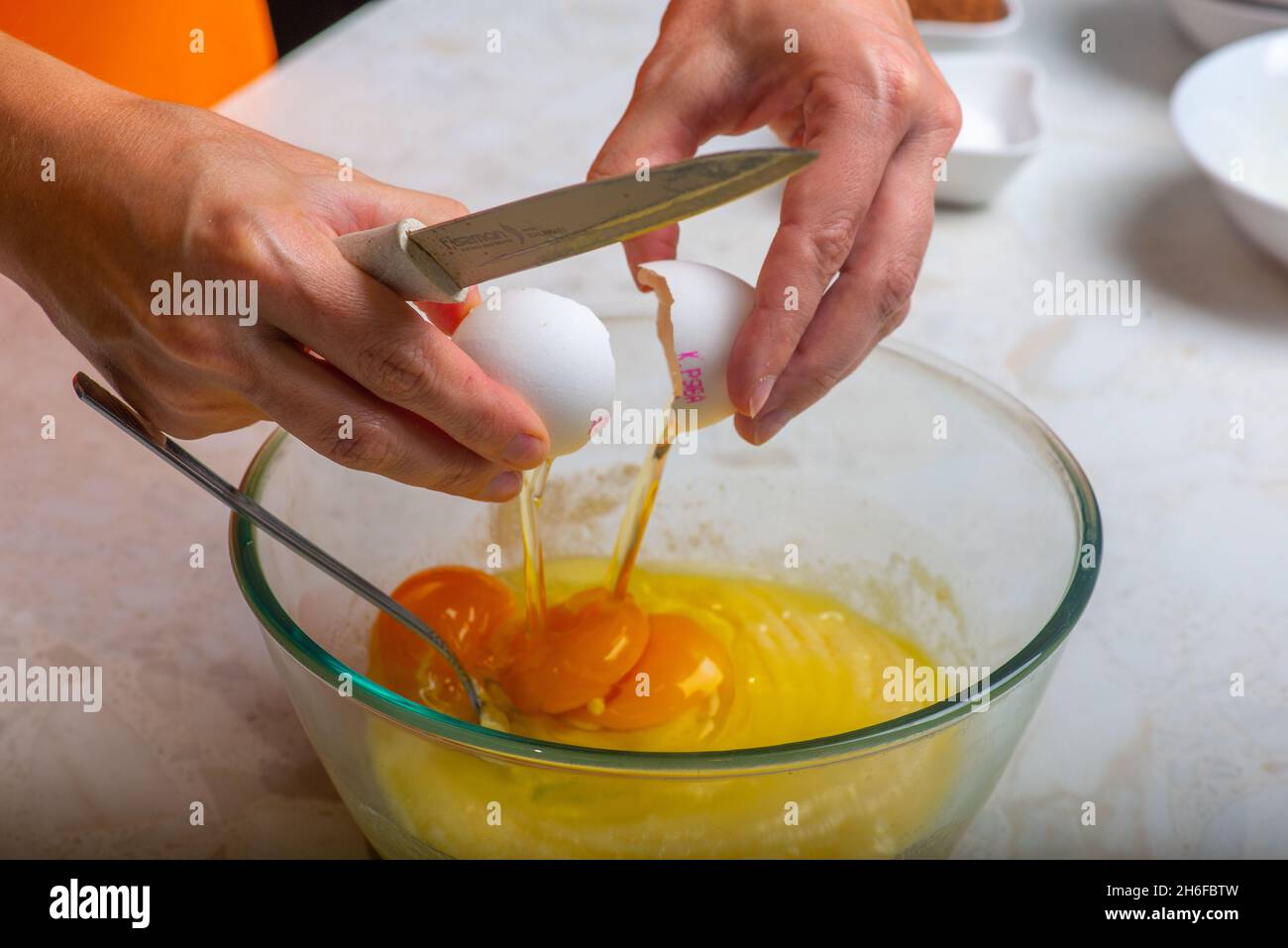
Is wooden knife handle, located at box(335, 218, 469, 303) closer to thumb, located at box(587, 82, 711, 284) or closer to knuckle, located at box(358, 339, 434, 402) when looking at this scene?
knuckle, located at box(358, 339, 434, 402)

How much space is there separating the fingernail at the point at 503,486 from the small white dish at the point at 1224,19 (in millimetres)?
1807

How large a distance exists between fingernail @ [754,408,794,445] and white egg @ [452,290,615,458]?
131 millimetres

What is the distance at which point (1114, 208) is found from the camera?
6.20 ft

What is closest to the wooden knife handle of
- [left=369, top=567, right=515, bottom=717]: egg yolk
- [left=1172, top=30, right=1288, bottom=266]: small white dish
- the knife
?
the knife

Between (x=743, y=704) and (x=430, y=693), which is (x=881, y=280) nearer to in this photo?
(x=743, y=704)

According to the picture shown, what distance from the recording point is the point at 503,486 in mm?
909

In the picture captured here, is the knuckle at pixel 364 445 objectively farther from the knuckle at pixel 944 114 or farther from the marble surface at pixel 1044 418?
the knuckle at pixel 944 114

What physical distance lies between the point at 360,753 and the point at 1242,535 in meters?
0.98

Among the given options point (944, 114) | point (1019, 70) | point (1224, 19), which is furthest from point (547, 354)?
point (1224, 19)

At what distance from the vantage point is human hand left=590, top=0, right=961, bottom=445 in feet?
3.12

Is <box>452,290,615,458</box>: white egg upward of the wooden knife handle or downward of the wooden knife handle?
downward

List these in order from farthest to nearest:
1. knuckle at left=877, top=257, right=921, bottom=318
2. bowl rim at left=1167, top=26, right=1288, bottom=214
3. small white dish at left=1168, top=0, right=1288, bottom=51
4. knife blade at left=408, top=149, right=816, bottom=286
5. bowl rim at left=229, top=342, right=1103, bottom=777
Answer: small white dish at left=1168, top=0, right=1288, bottom=51, bowl rim at left=1167, top=26, right=1288, bottom=214, knuckle at left=877, top=257, right=921, bottom=318, bowl rim at left=229, top=342, right=1103, bottom=777, knife blade at left=408, top=149, right=816, bottom=286

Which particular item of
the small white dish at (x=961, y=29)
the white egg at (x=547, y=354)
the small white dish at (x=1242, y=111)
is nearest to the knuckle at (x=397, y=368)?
the white egg at (x=547, y=354)

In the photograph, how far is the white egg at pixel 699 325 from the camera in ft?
3.08
